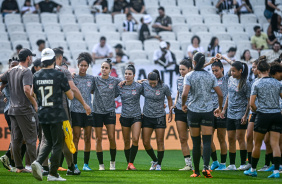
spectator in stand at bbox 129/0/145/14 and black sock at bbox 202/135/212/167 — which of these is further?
spectator in stand at bbox 129/0/145/14

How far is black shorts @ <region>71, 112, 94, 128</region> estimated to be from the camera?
406 inches

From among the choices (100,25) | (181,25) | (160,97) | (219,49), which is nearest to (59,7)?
(100,25)

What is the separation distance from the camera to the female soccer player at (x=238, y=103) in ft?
33.6

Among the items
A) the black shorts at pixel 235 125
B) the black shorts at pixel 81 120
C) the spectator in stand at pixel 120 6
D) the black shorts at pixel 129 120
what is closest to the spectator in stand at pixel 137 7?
the spectator in stand at pixel 120 6

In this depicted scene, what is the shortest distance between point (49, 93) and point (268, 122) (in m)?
3.98

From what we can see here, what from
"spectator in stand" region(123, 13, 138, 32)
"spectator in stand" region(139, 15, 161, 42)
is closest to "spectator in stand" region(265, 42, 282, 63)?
"spectator in stand" region(139, 15, 161, 42)

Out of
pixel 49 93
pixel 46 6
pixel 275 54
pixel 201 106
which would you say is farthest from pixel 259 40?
pixel 49 93

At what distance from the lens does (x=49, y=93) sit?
8008 mm

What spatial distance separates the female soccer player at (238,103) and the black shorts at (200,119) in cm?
167

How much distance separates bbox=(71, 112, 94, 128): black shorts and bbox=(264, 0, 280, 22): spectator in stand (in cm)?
1334

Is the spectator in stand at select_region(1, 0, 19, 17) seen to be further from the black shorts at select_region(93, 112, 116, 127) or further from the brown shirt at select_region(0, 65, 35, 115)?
the brown shirt at select_region(0, 65, 35, 115)

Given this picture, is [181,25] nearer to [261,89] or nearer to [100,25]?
[100,25]

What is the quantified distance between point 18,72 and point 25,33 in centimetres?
1075

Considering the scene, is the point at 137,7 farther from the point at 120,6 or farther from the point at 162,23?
the point at 162,23
